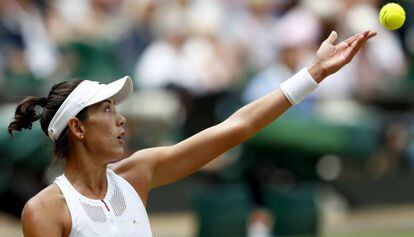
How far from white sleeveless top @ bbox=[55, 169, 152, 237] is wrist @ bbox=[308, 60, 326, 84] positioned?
0.94 meters

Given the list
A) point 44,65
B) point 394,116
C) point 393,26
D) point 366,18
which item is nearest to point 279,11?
point 366,18

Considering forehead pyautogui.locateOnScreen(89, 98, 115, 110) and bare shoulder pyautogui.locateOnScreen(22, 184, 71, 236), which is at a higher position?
forehead pyautogui.locateOnScreen(89, 98, 115, 110)

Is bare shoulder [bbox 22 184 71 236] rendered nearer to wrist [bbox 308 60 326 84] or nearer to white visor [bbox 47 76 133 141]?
white visor [bbox 47 76 133 141]

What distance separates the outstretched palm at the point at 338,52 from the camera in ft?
17.4

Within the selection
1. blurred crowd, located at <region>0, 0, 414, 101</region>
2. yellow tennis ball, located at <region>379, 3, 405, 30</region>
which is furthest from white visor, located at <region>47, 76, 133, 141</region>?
blurred crowd, located at <region>0, 0, 414, 101</region>

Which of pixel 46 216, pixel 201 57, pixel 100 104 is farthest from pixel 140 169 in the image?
pixel 201 57

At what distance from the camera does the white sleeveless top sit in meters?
5.16

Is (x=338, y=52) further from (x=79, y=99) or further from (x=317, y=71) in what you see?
(x=79, y=99)

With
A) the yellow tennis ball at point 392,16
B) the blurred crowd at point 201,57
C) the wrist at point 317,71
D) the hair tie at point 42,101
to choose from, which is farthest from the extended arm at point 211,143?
the blurred crowd at point 201,57

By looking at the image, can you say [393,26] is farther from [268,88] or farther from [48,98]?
[268,88]

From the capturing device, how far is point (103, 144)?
5336 millimetres

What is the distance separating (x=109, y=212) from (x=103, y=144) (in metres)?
0.30

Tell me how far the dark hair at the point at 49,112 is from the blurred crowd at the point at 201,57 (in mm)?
6010

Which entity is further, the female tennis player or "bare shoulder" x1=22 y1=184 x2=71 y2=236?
the female tennis player
